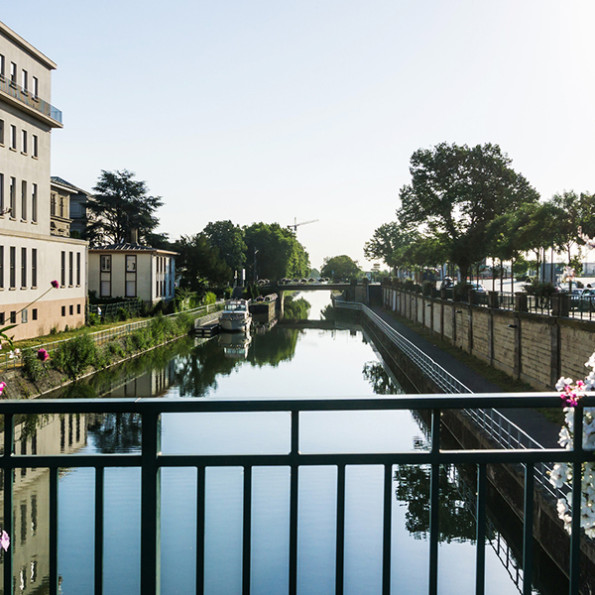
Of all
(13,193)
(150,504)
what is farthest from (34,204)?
(150,504)

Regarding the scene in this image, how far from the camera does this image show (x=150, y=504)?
2.75 meters

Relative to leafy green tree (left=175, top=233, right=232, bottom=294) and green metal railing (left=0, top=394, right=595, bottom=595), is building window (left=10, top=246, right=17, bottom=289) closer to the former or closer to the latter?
green metal railing (left=0, top=394, right=595, bottom=595)

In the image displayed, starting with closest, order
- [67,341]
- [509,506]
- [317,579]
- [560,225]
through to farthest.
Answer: [317,579], [509,506], [67,341], [560,225]

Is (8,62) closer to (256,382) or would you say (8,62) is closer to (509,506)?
(256,382)

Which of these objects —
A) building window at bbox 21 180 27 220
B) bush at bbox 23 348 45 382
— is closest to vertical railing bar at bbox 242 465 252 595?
bush at bbox 23 348 45 382

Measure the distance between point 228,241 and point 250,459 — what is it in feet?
297

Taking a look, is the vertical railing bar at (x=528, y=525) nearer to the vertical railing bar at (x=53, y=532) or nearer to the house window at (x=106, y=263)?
the vertical railing bar at (x=53, y=532)

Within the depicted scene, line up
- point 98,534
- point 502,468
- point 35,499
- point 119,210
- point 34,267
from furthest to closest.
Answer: point 119,210 → point 34,267 → point 35,499 → point 502,468 → point 98,534

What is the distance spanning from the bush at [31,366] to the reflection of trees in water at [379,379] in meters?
14.4

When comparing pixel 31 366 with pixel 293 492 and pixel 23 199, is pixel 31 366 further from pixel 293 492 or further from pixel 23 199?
pixel 293 492

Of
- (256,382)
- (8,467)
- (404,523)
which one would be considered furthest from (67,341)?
(8,467)

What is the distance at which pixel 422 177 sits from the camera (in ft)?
172

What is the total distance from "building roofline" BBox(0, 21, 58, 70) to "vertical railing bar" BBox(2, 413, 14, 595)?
3378 cm

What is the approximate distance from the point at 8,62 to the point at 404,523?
29141mm
